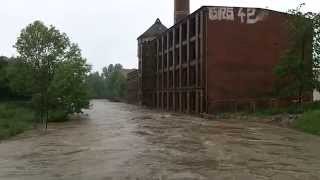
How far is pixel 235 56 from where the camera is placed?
49.8m

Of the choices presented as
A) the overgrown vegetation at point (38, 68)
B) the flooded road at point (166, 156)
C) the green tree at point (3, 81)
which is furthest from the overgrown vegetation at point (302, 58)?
the green tree at point (3, 81)

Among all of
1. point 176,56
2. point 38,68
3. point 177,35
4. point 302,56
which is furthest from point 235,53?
point 38,68

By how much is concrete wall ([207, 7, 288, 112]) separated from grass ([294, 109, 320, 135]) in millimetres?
16045

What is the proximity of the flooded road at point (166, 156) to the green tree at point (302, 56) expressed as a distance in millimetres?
8774

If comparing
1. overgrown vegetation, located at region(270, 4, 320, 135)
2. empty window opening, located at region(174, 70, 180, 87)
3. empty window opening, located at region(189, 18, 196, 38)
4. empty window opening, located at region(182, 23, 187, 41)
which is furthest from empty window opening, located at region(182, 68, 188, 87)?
overgrown vegetation, located at region(270, 4, 320, 135)

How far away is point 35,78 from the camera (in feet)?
206

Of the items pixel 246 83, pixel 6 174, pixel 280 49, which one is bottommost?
pixel 6 174

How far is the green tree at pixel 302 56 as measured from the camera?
39.1 m

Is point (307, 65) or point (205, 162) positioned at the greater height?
point (307, 65)

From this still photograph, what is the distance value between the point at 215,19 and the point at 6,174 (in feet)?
119

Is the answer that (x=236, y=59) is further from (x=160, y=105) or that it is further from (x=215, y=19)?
(x=160, y=105)

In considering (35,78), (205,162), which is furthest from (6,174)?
(35,78)

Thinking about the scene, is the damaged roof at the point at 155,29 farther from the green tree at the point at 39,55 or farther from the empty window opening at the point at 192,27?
the empty window opening at the point at 192,27

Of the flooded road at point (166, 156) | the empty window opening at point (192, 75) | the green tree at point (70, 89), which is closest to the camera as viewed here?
the flooded road at point (166, 156)
